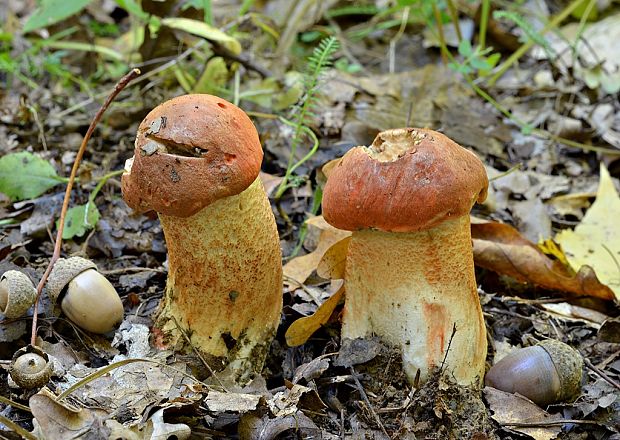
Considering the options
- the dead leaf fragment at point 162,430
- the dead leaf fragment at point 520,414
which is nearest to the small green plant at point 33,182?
the dead leaf fragment at point 162,430

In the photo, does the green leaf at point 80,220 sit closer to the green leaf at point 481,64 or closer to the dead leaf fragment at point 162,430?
the dead leaf fragment at point 162,430

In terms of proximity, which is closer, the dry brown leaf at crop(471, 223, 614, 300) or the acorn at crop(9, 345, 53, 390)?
the acorn at crop(9, 345, 53, 390)

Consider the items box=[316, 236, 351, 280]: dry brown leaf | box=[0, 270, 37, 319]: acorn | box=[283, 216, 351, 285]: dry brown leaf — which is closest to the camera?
box=[0, 270, 37, 319]: acorn

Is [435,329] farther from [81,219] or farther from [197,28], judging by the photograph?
[197,28]

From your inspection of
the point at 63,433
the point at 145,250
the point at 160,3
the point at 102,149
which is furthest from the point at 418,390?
the point at 160,3

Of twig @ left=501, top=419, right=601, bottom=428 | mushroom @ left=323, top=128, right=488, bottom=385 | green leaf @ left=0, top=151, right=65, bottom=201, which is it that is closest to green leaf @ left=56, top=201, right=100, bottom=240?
green leaf @ left=0, top=151, right=65, bottom=201

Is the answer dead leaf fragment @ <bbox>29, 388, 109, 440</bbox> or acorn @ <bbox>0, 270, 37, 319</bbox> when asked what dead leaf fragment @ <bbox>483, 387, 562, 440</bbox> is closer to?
dead leaf fragment @ <bbox>29, 388, 109, 440</bbox>

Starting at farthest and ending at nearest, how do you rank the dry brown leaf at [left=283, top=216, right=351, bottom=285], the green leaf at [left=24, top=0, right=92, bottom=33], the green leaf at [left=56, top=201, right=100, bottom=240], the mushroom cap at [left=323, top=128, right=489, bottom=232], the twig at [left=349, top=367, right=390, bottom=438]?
1. the green leaf at [left=24, top=0, right=92, bottom=33]
2. the green leaf at [left=56, top=201, right=100, bottom=240]
3. the dry brown leaf at [left=283, top=216, right=351, bottom=285]
4. the twig at [left=349, top=367, right=390, bottom=438]
5. the mushroom cap at [left=323, top=128, right=489, bottom=232]

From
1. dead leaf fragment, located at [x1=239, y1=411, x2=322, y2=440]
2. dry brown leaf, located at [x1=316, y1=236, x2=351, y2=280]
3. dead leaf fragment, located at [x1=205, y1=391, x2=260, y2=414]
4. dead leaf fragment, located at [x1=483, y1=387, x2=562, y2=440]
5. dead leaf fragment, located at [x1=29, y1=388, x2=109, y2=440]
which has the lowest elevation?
dead leaf fragment, located at [x1=483, y1=387, x2=562, y2=440]
